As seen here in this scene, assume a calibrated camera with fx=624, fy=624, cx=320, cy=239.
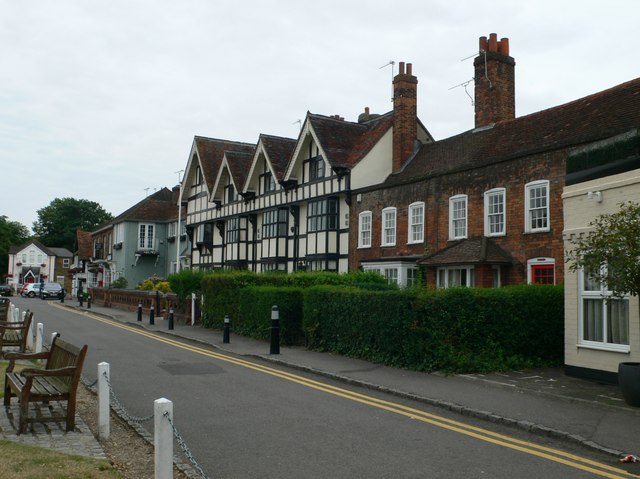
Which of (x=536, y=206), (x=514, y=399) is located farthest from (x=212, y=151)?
(x=514, y=399)

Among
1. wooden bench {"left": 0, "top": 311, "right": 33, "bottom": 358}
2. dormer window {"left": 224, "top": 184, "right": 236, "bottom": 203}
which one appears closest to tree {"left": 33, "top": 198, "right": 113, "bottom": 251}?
dormer window {"left": 224, "top": 184, "right": 236, "bottom": 203}

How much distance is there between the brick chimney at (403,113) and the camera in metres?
31.5

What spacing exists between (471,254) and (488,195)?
2.52 m

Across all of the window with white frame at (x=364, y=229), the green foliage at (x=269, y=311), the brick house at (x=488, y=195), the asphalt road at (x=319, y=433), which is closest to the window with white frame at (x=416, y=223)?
the brick house at (x=488, y=195)

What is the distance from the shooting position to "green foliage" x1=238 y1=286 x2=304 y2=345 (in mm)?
19359

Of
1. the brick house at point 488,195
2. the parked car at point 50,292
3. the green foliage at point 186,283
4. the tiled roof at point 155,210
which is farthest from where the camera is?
the parked car at point 50,292

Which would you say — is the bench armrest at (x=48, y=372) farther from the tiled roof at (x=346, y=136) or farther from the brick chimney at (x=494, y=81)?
the tiled roof at (x=346, y=136)

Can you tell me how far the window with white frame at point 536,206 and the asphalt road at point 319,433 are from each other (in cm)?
1156

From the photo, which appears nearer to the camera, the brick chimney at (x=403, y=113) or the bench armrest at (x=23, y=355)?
the bench armrest at (x=23, y=355)

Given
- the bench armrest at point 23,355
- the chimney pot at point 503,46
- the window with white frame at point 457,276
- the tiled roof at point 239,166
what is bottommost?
the bench armrest at point 23,355

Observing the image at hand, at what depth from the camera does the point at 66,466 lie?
20.7ft

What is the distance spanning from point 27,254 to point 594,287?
352 feet

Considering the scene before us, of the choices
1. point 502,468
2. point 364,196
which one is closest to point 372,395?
point 502,468

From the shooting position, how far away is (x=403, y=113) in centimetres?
A: 3158
